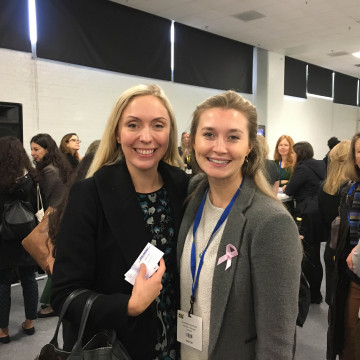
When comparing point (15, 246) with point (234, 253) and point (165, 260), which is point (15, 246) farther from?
point (234, 253)

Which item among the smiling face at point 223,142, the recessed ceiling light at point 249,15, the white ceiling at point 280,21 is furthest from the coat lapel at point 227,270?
the recessed ceiling light at point 249,15

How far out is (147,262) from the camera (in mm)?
1087

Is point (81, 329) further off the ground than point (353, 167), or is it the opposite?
point (353, 167)

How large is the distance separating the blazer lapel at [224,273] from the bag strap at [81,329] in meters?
0.36

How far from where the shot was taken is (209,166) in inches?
45.4

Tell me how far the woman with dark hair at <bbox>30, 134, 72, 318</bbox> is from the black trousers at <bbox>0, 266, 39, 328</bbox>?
18cm

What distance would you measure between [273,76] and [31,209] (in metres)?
8.17

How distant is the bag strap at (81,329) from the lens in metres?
0.95

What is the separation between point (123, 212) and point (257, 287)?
478mm

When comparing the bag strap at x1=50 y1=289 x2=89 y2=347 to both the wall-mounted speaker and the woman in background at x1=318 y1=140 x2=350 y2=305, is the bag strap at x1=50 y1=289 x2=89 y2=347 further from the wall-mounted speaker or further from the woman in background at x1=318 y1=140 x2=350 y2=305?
the wall-mounted speaker

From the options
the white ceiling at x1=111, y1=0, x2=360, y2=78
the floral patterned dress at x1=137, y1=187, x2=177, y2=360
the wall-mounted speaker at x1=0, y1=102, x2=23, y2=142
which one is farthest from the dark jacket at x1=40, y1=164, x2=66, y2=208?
the white ceiling at x1=111, y1=0, x2=360, y2=78

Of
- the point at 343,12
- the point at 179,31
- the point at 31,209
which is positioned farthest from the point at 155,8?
the point at 31,209

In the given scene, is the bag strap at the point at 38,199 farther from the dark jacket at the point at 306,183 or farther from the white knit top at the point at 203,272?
the dark jacket at the point at 306,183

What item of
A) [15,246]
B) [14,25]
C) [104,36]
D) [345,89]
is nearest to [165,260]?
[15,246]
